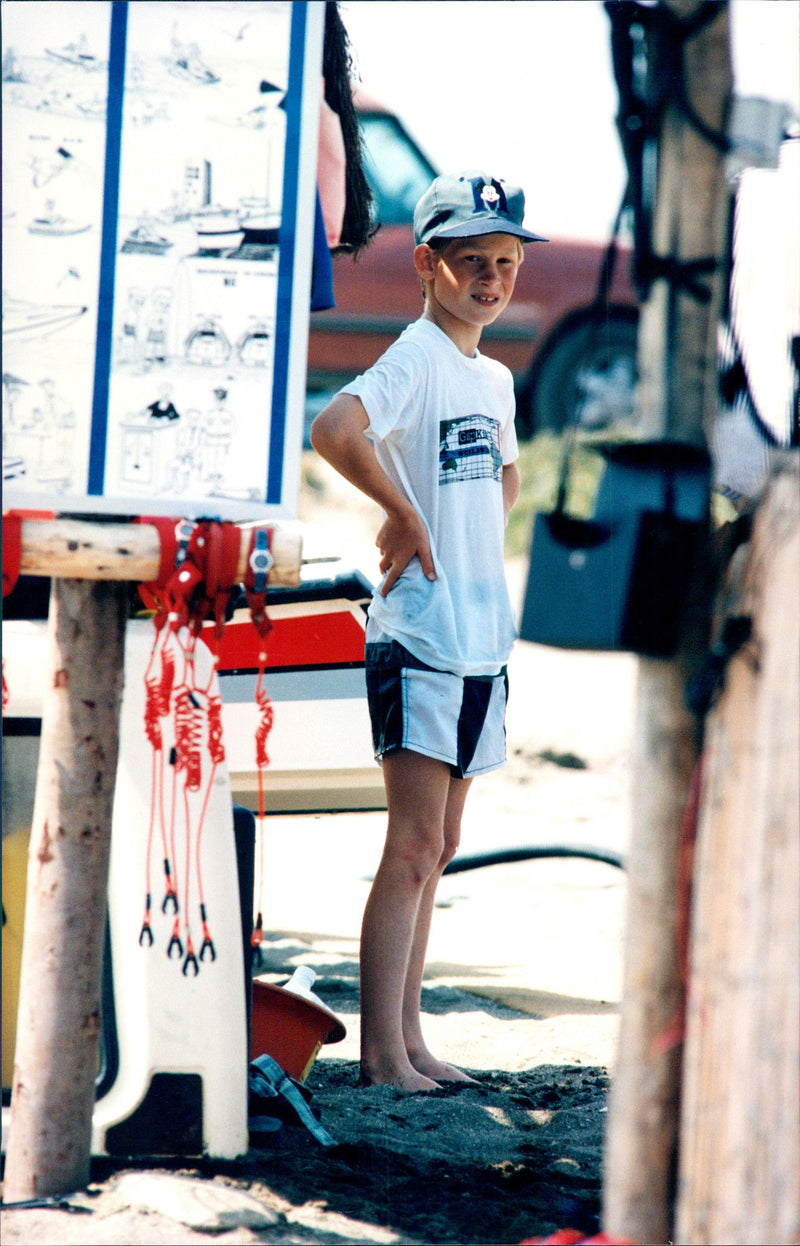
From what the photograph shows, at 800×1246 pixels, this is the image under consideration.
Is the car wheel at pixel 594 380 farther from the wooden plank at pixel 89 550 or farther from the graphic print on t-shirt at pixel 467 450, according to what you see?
the wooden plank at pixel 89 550

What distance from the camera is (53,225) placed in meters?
2.17

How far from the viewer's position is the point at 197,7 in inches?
85.3

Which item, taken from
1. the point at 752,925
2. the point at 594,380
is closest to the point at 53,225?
the point at 752,925

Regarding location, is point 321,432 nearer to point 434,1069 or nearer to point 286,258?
point 286,258

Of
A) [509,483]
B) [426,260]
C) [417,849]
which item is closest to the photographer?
[417,849]

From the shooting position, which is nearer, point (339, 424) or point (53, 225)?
point (53, 225)

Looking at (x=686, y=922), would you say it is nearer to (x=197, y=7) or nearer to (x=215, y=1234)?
(x=215, y=1234)

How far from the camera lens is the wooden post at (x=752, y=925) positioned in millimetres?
1723

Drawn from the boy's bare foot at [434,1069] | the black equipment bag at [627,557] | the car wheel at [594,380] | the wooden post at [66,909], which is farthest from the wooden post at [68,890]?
the car wheel at [594,380]

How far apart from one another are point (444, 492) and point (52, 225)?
1104 mm

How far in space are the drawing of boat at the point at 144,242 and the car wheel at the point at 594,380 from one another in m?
6.98

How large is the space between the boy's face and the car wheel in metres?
5.98

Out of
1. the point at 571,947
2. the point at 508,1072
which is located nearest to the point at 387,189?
the point at 571,947

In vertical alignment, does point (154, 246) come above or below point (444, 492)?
above
